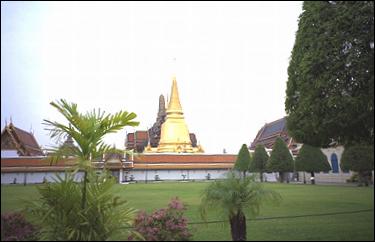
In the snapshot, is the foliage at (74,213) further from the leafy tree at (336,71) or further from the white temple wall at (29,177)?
the leafy tree at (336,71)

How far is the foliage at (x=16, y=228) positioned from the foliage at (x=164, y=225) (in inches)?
49.9

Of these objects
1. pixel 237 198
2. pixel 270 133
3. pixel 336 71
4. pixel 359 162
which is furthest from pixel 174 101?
pixel 237 198

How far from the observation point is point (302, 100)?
31.2ft

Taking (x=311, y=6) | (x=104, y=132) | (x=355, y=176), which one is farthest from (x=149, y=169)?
(x=104, y=132)

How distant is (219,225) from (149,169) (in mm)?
19204

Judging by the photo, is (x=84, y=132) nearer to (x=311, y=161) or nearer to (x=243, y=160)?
(x=243, y=160)

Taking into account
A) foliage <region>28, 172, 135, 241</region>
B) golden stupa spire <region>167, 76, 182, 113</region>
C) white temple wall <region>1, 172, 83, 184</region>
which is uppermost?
golden stupa spire <region>167, 76, 182, 113</region>

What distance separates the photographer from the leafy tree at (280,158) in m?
19.2

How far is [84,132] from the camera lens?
467 cm

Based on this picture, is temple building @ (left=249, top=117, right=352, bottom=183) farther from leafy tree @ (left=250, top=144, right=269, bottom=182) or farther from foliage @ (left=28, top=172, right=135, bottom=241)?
foliage @ (left=28, top=172, right=135, bottom=241)

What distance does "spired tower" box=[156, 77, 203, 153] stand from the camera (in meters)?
35.0

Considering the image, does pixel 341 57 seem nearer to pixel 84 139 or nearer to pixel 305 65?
pixel 305 65

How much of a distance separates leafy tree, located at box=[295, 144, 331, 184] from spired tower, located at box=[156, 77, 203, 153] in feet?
39.5

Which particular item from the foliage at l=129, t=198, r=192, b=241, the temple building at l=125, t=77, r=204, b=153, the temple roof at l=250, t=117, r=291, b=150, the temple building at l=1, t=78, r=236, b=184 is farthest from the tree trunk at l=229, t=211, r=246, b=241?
the temple building at l=125, t=77, r=204, b=153
